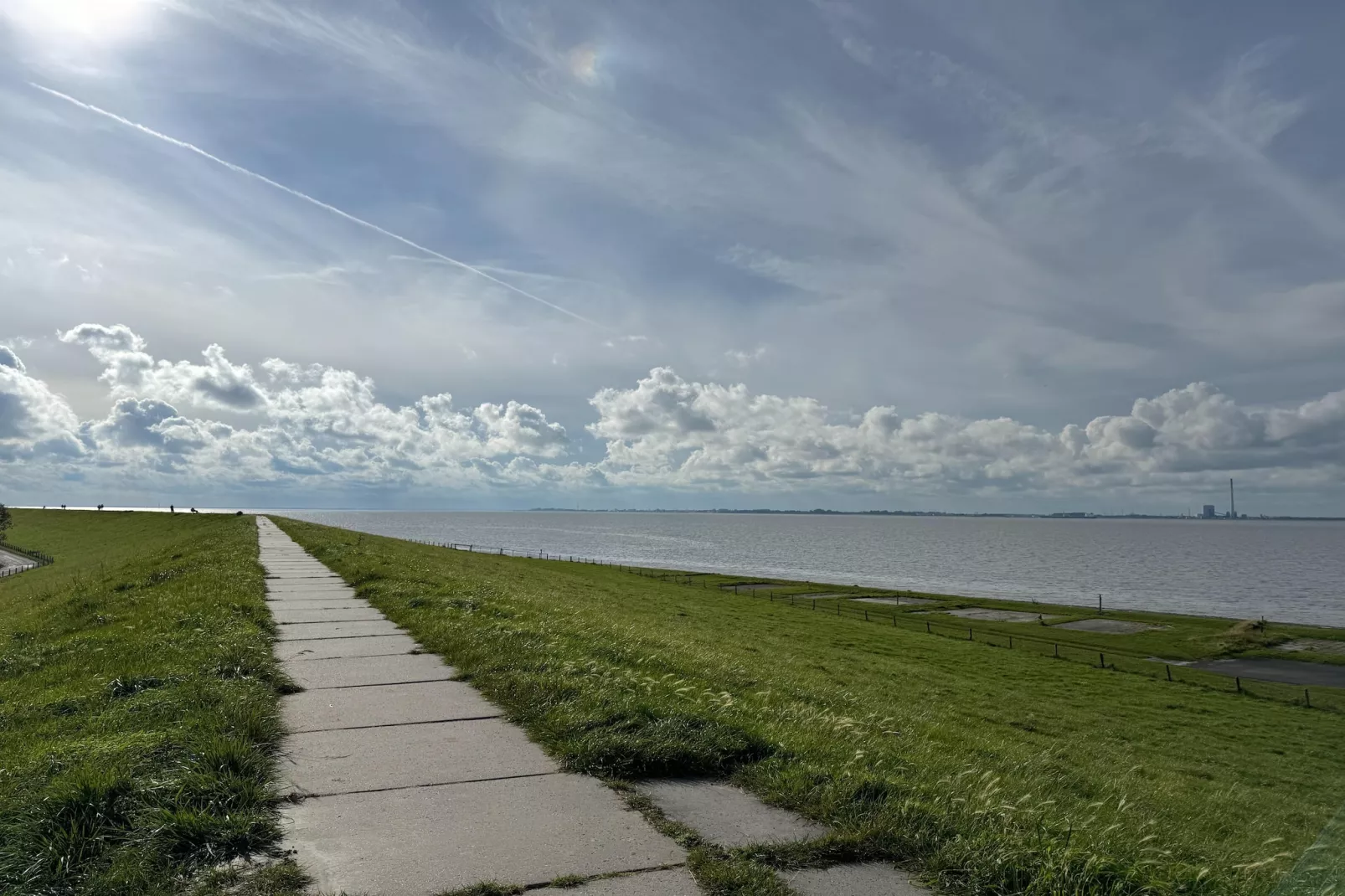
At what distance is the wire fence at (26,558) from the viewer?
7208 cm

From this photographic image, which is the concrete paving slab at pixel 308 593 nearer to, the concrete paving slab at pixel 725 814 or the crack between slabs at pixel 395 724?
the crack between slabs at pixel 395 724

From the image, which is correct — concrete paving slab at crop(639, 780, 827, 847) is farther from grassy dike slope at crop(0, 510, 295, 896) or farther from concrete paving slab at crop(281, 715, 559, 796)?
grassy dike slope at crop(0, 510, 295, 896)

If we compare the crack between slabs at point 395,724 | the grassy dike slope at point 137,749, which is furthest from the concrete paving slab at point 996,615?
the crack between slabs at point 395,724

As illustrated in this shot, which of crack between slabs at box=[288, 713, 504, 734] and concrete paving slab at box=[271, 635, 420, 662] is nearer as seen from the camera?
crack between slabs at box=[288, 713, 504, 734]

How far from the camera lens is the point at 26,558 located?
86.8m

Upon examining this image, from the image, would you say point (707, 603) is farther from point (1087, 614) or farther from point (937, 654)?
point (1087, 614)

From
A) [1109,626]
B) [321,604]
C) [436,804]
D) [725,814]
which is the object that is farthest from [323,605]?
[1109,626]

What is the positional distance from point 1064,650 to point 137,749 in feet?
201

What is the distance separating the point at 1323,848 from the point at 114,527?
121159mm

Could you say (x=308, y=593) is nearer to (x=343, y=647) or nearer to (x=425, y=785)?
(x=343, y=647)

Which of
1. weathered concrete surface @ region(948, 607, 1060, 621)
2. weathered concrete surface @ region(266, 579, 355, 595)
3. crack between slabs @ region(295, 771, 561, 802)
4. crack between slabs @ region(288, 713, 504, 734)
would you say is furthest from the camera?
weathered concrete surface @ region(948, 607, 1060, 621)

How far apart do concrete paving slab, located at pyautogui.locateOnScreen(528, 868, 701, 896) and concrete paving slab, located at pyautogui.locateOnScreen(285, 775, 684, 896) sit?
0.41ft

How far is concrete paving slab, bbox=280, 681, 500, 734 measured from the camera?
24.3ft

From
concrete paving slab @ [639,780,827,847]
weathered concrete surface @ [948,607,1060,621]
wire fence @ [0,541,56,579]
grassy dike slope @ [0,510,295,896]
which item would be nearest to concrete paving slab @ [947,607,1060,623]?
weathered concrete surface @ [948,607,1060,621]
